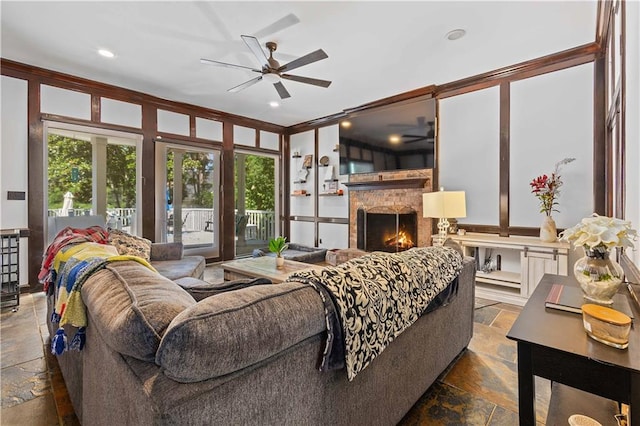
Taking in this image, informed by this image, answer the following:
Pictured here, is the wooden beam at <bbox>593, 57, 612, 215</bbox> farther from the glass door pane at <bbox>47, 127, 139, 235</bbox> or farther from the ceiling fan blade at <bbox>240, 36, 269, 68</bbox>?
the glass door pane at <bbox>47, 127, 139, 235</bbox>

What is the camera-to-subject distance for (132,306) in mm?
851

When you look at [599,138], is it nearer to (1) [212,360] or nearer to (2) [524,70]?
(2) [524,70]

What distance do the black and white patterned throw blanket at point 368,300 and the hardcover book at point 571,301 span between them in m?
0.49

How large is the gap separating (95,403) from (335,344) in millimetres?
931

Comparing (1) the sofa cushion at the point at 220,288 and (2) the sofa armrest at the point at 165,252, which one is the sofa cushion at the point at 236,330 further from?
(2) the sofa armrest at the point at 165,252

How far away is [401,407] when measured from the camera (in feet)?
4.83

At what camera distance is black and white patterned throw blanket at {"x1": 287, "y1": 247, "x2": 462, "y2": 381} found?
1.02 meters

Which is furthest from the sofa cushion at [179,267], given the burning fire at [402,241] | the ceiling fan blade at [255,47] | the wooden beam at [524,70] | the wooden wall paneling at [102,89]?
the wooden beam at [524,70]

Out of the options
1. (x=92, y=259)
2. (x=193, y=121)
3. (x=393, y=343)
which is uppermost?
(x=193, y=121)

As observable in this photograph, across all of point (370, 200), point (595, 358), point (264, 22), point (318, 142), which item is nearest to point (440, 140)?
point (370, 200)

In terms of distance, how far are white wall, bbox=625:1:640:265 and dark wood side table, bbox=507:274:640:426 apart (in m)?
0.70

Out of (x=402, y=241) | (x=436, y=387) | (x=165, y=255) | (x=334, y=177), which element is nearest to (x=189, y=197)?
(x=165, y=255)

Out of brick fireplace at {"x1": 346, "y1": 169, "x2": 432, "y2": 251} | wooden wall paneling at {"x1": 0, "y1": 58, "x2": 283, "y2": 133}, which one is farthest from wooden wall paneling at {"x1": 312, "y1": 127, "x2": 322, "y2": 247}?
wooden wall paneling at {"x1": 0, "y1": 58, "x2": 283, "y2": 133}

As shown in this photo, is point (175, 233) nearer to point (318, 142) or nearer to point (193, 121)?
point (193, 121)
